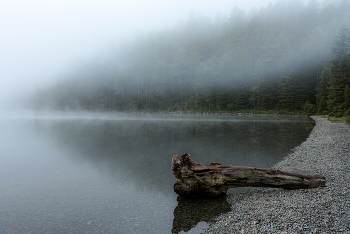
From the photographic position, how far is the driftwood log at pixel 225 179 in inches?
271

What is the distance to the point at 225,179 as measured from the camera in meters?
7.05

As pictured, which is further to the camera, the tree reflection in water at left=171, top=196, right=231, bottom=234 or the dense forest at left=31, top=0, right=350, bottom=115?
the dense forest at left=31, top=0, right=350, bottom=115

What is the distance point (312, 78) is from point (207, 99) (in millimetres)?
32449

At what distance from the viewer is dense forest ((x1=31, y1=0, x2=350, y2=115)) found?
57062 mm

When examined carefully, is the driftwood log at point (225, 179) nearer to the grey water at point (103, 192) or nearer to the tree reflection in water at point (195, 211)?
the tree reflection in water at point (195, 211)

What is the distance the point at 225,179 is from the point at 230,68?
229 ft

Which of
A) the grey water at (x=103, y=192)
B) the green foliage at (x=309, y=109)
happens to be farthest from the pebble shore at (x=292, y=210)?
the green foliage at (x=309, y=109)

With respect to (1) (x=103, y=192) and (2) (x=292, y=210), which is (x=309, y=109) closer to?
(2) (x=292, y=210)

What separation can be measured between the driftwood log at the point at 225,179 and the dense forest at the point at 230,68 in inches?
1370

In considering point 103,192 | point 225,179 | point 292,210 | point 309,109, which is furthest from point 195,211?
point 309,109

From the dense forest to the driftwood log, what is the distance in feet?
114

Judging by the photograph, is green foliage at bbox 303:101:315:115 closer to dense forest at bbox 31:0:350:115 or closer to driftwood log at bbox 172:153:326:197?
dense forest at bbox 31:0:350:115

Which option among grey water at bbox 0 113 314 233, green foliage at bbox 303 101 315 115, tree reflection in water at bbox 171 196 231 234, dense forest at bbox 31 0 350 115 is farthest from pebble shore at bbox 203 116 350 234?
green foliage at bbox 303 101 315 115

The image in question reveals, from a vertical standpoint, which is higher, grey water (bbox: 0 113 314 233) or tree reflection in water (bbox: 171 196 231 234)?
grey water (bbox: 0 113 314 233)
